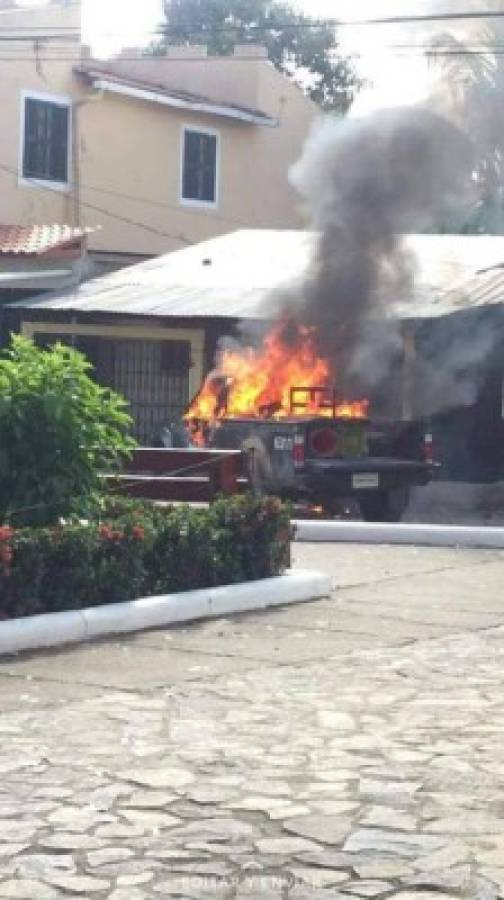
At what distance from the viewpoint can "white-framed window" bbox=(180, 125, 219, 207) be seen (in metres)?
31.6

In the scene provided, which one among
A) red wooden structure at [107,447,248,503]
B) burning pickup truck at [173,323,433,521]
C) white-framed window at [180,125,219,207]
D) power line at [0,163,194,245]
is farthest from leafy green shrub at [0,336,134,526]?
white-framed window at [180,125,219,207]

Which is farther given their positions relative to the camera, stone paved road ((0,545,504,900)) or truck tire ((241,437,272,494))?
truck tire ((241,437,272,494))

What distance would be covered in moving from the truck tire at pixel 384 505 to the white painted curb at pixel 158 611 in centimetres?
644

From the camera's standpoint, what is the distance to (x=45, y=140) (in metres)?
29.3

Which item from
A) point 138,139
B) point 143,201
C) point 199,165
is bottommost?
point 143,201

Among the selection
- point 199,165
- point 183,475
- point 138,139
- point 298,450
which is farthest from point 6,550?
point 199,165

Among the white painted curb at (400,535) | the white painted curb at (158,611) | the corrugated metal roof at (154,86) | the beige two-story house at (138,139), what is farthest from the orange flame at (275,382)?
the corrugated metal roof at (154,86)

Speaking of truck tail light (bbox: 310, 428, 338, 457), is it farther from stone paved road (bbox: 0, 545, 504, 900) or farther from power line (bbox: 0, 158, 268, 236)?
power line (bbox: 0, 158, 268, 236)

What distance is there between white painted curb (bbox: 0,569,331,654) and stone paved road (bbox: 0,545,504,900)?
0.16 m

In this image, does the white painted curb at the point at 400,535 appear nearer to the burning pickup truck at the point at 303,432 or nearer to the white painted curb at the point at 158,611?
the burning pickup truck at the point at 303,432

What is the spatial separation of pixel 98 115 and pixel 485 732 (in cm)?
2375

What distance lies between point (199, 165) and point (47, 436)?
2169cm

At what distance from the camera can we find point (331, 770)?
271 inches

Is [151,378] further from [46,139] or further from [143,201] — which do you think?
[143,201]
